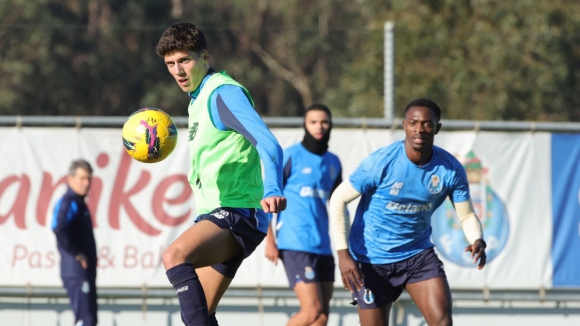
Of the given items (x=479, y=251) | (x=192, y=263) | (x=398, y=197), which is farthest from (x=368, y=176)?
(x=192, y=263)

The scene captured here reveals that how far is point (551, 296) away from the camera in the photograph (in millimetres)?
10305

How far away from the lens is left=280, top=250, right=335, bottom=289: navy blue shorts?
877 cm

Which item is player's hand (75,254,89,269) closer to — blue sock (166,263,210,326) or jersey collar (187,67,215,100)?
jersey collar (187,67,215,100)

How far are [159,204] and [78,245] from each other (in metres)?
1.01

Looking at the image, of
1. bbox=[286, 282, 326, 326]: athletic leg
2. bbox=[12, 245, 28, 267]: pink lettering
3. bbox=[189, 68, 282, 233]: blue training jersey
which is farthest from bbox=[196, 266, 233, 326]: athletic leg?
bbox=[12, 245, 28, 267]: pink lettering

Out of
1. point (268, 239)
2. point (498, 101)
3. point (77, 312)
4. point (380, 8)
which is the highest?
point (380, 8)

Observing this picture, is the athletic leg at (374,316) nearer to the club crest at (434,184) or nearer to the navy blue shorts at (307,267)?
Result: the club crest at (434,184)

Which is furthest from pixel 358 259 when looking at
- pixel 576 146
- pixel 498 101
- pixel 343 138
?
pixel 498 101

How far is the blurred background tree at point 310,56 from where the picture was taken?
20.9 meters

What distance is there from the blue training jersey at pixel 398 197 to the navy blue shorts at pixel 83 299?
3544 mm

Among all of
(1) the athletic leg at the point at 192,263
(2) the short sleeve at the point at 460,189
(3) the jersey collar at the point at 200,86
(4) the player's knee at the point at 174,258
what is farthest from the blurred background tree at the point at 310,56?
(4) the player's knee at the point at 174,258

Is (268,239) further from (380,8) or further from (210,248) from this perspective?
(380,8)

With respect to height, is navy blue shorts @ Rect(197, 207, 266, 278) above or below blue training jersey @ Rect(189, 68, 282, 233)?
below

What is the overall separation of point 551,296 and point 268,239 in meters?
3.31
